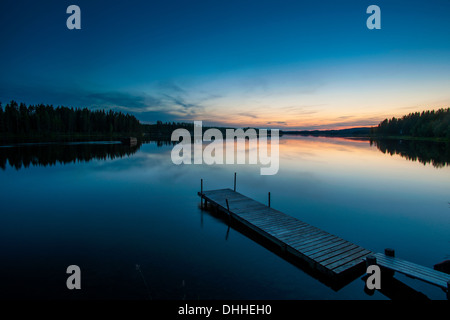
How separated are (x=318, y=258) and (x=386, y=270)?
2568 millimetres

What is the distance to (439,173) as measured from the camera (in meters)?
33.1

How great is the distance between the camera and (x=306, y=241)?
35.6ft

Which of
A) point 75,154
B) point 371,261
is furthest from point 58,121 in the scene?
point 371,261

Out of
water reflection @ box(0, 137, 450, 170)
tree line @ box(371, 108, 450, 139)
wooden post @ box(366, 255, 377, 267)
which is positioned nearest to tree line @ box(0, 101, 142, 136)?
water reflection @ box(0, 137, 450, 170)

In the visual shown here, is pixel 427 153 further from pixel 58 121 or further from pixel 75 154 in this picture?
pixel 58 121

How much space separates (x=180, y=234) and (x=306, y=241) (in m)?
7.18

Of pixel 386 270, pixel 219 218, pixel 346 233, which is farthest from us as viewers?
pixel 219 218

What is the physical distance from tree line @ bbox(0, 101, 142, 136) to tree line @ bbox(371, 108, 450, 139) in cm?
17383

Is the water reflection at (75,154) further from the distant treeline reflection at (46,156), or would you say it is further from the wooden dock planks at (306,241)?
the wooden dock planks at (306,241)

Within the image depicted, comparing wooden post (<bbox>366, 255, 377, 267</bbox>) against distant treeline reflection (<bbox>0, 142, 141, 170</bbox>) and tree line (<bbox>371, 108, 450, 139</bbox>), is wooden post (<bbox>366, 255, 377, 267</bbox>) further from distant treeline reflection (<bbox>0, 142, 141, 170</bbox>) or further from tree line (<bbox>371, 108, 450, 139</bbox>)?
tree line (<bbox>371, 108, 450, 139</bbox>)
